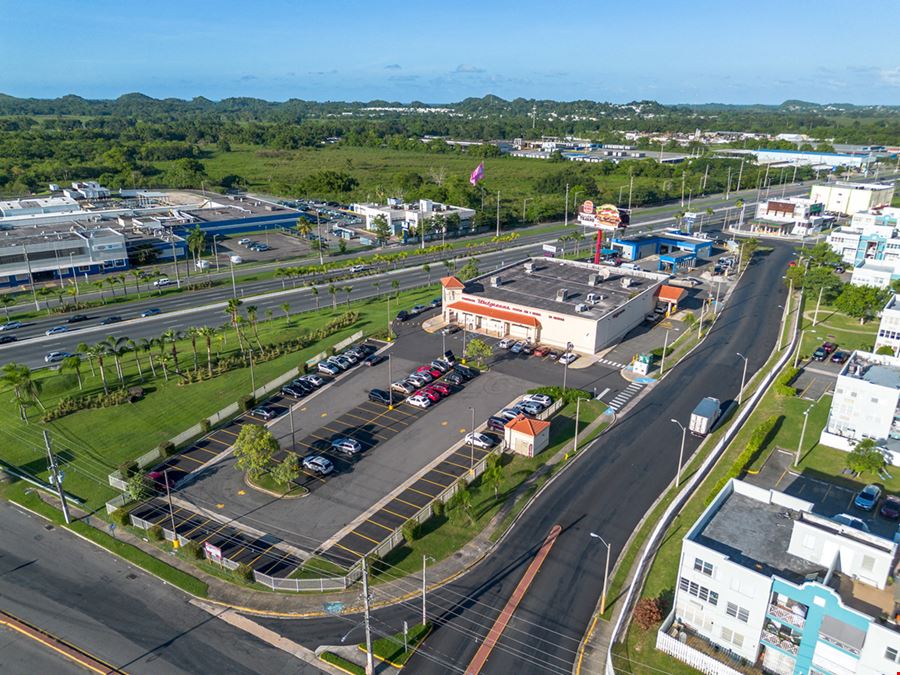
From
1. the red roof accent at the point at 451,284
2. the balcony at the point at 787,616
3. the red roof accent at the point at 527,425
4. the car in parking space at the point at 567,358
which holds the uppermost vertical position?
the red roof accent at the point at 451,284

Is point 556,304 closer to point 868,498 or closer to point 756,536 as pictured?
point 868,498

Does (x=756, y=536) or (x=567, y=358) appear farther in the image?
(x=567, y=358)

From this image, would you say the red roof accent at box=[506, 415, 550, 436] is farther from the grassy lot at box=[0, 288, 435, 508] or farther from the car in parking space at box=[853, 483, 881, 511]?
the grassy lot at box=[0, 288, 435, 508]

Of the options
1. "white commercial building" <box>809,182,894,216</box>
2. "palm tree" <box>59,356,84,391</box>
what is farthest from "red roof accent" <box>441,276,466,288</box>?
"white commercial building" <box>809,182,894,216</box>

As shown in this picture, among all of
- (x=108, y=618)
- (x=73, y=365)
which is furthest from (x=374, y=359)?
(x=108, y=618)

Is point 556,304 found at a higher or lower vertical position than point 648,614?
higher

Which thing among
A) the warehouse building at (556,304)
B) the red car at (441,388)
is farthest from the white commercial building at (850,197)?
the red car at (441,388)

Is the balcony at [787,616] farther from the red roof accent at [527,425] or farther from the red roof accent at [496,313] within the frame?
the red roof accent at [496,313]
